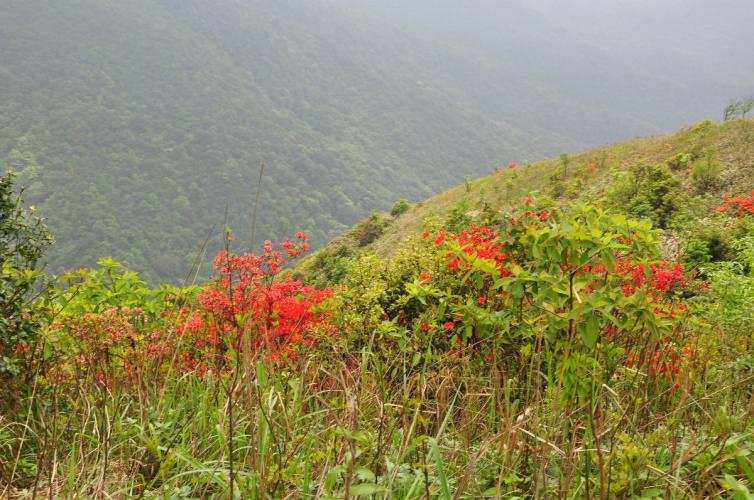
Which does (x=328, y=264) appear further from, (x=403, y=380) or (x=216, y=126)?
(x=216, y=126)

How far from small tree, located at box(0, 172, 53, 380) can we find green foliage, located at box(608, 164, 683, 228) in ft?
29.2

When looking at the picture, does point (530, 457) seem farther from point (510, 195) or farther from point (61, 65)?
point (61, 65)

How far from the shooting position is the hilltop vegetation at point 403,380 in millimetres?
1554

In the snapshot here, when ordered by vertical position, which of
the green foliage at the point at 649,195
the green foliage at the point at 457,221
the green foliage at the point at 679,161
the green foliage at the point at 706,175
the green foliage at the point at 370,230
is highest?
the green foliage at the point at 679,161

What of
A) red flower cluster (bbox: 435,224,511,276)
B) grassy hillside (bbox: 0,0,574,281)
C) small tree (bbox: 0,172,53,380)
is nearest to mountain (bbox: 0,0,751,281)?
grassy hillside (bbox: 0,0,574,281)

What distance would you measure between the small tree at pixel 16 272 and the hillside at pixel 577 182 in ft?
12.5

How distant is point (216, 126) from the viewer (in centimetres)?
11688

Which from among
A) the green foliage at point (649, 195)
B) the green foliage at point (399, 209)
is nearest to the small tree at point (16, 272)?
the green foliage at point (649, 195)

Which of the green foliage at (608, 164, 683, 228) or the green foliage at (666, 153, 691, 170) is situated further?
the green foliage at (666, 153, 691, 170)

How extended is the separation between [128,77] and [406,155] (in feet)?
237

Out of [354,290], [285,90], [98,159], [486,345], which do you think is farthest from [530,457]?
[285,90]

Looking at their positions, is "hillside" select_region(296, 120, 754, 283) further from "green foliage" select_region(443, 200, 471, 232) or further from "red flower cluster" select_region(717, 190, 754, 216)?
"red flower cluster" select_region(717, 190, 754, 216)

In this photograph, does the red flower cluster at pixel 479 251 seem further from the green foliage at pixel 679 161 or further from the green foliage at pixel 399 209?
the green foliage at pixel 399 209

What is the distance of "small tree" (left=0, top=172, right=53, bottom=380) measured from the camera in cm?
273
